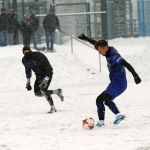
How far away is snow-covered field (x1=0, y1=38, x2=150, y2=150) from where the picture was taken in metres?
9.52

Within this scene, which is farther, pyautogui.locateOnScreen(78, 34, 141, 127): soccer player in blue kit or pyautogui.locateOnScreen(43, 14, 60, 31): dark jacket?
pyautogui.locateOnScreen(43, 14, 60, 31): dark jacket

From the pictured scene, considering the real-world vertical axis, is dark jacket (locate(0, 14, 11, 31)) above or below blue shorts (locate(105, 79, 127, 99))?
above

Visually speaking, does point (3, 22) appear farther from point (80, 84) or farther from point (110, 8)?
point (110, 8)

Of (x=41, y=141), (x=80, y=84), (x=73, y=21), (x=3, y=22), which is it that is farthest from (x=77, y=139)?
(x=73, y=21)

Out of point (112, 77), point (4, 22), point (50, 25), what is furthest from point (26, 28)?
point (112, 77)

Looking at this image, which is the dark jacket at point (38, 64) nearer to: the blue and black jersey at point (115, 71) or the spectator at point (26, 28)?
the blue and black jersey at point (115, 71)

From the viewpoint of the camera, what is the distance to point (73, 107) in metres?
15.2

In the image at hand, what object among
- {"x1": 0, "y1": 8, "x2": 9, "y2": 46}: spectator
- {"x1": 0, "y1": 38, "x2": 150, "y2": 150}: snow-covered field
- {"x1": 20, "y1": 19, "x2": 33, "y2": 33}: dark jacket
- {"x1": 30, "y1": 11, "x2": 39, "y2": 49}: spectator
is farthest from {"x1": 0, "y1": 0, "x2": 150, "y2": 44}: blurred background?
{"x1": 0, "y1": 8, "x2": 9, "y2": 46}: spectator

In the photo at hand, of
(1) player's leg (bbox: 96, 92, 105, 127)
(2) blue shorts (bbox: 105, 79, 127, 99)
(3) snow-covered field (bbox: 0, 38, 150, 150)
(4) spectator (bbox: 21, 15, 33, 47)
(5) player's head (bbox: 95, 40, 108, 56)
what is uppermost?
(5) player's head (bbox: 95, 40, 108, 56)

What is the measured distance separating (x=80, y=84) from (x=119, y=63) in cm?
1125

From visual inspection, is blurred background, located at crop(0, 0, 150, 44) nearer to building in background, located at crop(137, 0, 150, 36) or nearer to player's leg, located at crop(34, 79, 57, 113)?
building in background, located at crop(137, 0, 150, 36)

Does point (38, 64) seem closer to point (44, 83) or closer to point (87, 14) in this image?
point (44, 83)

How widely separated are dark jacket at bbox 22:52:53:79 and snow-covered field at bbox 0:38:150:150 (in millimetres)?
931

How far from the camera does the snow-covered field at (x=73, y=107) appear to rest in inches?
375
